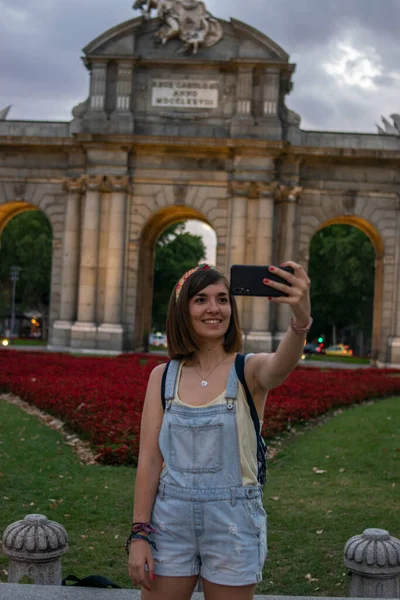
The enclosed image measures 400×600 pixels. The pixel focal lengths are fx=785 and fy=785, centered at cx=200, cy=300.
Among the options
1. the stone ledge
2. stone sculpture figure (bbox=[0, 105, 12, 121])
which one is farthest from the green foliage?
→ the stone ledge

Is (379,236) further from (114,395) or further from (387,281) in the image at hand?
(114,395)

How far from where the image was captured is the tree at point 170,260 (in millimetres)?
62219

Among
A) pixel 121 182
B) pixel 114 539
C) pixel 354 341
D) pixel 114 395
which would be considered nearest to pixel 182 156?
pixel 121 182

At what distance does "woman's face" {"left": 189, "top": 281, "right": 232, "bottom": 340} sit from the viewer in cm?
455

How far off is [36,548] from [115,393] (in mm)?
11817

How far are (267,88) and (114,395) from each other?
1923cm

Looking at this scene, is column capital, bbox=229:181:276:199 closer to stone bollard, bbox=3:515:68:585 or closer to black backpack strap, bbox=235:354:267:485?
stone bollard, bbox=3:515:68:585

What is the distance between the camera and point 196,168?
3328 cm

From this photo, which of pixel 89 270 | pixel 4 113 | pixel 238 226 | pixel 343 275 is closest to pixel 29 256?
pixel 343 275

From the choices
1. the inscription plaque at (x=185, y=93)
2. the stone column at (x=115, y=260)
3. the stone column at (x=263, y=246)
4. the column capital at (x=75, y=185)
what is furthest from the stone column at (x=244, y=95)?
the column capital at (x=75, y=185)

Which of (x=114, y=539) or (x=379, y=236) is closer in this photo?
(x=114, y=539)

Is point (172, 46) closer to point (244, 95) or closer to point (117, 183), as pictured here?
point (244, 95)

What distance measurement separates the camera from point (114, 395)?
17.7 m

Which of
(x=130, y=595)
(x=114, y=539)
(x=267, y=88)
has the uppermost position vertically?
(x=267, y=88)
